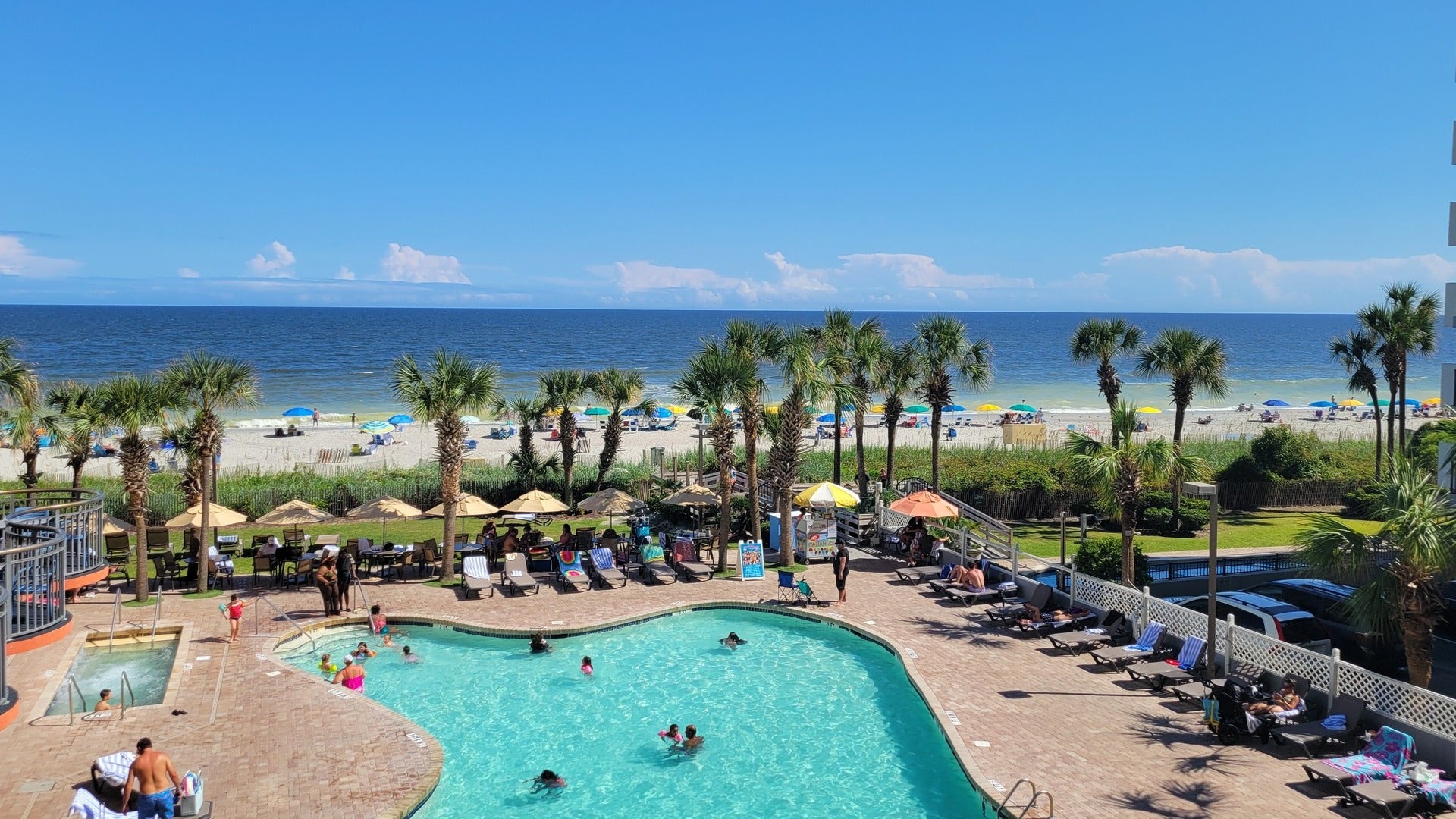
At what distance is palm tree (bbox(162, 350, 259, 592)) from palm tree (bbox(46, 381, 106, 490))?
7.64 feet

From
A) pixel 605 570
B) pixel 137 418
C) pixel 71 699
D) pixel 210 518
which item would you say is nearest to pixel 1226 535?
pixel 605 570

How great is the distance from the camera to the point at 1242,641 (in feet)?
48.2

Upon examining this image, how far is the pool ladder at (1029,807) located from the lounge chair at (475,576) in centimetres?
1313

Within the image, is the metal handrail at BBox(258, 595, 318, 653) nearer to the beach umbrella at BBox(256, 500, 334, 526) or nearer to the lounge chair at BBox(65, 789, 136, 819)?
the beach umbrella at BBox(256, 500, 334, 526)

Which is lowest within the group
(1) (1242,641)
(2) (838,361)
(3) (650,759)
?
(3) (650,759)

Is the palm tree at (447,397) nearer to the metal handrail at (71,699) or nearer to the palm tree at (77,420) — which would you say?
the palm tree at (77,420)

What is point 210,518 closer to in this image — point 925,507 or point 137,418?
point 137,418

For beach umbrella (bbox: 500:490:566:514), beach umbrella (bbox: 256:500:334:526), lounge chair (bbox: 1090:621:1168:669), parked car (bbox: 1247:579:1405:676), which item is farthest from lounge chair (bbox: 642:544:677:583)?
parked car (bbox: 1247:579:1405:676)

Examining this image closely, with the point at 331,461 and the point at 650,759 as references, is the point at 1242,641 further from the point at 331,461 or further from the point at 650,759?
the point at 331,461

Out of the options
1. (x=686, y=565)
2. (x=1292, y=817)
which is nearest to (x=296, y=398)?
(x=686, y=565)

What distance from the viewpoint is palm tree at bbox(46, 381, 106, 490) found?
22.4 m

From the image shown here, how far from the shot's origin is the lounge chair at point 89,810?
32.5 feet

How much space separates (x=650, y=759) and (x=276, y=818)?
4.79m

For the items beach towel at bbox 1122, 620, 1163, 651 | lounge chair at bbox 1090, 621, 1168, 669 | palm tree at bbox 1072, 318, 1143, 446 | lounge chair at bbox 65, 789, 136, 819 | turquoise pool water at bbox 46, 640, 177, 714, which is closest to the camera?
lounge chair at bbox 65, 789, 136, 819
